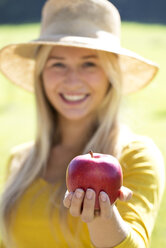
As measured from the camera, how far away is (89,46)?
2.13m

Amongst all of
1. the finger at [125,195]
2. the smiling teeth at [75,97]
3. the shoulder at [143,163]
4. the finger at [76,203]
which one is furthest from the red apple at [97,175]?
the smiling teeth at [75,97]

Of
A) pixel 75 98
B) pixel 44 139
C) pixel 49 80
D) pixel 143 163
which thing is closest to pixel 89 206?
pixel 143 163

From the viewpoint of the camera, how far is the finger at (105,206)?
1.36 m

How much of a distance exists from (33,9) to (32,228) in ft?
68.4

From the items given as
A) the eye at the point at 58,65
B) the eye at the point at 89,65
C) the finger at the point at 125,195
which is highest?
the eye at the point at 89,65

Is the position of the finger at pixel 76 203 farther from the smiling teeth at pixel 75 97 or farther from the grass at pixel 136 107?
the grass at pixel 136 107

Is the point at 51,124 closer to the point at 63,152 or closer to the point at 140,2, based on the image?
the point at 63,152

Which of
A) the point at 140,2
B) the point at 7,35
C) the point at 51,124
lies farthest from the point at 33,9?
the point at 51,124

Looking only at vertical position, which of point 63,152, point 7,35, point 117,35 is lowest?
point 7,35

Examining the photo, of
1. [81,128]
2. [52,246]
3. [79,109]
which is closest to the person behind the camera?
[52,246]

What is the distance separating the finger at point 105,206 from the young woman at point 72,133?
0.29m

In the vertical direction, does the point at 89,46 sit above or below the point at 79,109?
above

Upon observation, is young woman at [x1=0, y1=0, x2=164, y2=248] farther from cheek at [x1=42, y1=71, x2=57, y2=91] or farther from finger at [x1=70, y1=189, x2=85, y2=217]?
finger at [x1=70, y1=189, x2=85, y2=217]

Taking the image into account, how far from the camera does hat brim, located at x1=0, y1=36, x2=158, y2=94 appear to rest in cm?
226
